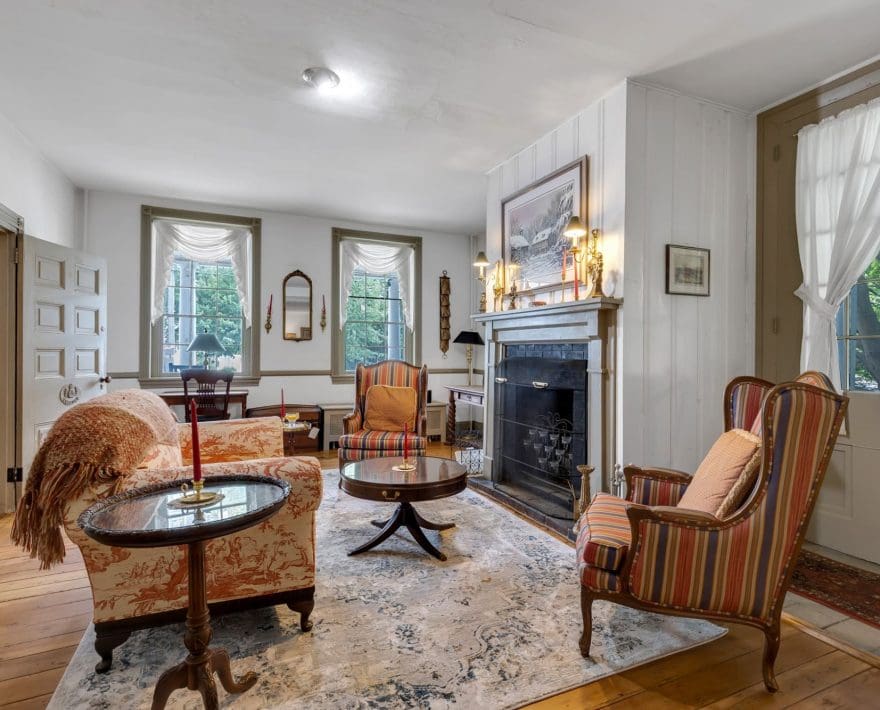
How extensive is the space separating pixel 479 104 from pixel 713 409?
256 centimetres

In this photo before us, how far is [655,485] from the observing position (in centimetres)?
222

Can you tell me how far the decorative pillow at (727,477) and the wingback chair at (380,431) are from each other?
2213 mm

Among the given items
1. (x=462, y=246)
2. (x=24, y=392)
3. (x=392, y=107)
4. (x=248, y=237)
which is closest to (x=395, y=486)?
(x=392, y=107)

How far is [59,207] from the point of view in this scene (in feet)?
14.5

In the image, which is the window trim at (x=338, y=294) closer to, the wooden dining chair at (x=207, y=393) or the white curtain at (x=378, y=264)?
the white curtain at (x=378, y=264)

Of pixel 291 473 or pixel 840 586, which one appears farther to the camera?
pixel 840 586

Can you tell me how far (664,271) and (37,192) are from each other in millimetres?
4889

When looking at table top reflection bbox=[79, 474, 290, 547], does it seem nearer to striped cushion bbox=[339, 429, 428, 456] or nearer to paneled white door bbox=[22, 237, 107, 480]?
striped cushion bbox=[339, 429, 428, 456]

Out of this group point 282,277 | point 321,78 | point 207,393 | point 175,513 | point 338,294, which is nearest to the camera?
point 175,513

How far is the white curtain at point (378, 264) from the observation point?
600 centimetres

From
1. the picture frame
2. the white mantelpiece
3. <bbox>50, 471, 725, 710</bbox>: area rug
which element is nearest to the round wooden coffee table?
<bbox>50, 471, 725, 710</bbox>: area rug

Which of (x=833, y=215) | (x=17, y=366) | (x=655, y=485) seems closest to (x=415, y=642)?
(x=655, y=485)

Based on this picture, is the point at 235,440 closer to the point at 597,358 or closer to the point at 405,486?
the point at 405,486

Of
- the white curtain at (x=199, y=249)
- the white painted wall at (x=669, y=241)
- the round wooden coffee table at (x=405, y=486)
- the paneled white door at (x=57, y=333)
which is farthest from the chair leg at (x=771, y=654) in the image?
the white curtain at (x=199, y=249)
